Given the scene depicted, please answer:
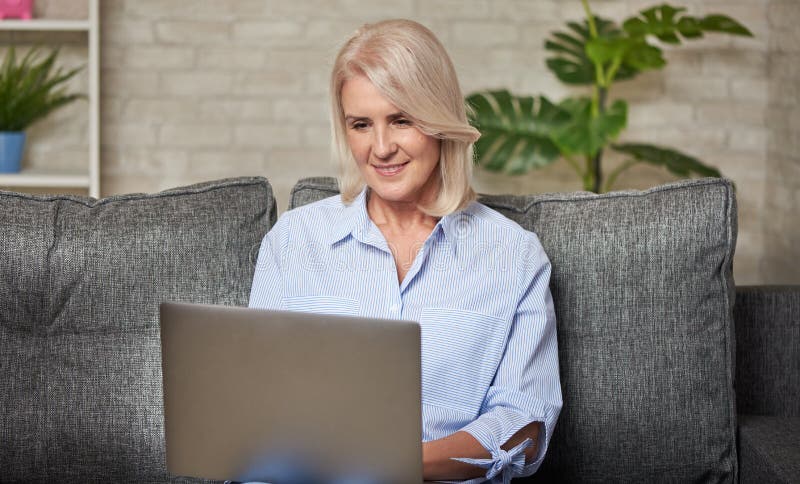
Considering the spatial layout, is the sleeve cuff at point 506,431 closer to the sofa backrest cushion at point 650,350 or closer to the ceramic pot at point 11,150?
the sofa backrest cushion at point 650,350

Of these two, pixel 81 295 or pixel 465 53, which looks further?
pixel 465 53

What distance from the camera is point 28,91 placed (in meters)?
3.30

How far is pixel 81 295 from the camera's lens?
1775mm

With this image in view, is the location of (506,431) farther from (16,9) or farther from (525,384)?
(16,9)

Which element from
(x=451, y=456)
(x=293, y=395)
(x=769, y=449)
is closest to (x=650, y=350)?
(x=769, y=449)

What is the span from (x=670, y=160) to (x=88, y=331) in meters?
2.06

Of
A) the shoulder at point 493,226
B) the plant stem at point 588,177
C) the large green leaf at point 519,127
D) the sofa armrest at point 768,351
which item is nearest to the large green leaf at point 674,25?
the large green leaf at point 519,127

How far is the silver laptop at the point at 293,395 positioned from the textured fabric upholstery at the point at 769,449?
772 millimetres

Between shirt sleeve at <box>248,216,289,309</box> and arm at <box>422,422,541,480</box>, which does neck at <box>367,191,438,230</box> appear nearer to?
shirt sleeve at <box>248,216,289,309</box>

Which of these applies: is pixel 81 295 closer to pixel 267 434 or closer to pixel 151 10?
pixel 267 434

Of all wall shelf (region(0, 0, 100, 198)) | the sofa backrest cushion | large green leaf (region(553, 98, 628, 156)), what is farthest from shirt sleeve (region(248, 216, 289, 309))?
wall shelf (region(0, 0, 100, 198))

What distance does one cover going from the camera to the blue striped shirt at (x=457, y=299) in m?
1.59

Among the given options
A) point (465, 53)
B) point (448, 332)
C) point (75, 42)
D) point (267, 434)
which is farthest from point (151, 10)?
point (267, 434)

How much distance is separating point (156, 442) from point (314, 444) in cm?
67
